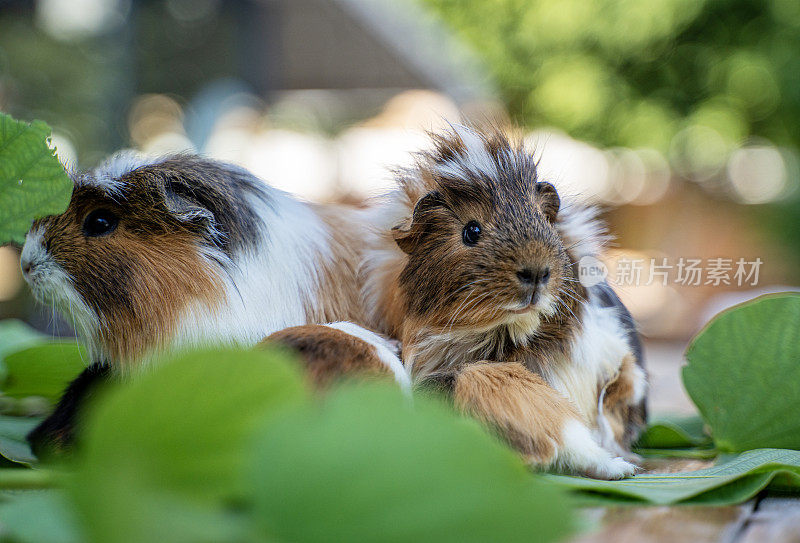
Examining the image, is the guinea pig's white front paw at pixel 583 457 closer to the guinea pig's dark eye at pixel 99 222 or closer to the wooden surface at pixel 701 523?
the wooden surface at pixel 701 523

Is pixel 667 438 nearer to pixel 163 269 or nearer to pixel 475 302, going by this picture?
pixel 475 302

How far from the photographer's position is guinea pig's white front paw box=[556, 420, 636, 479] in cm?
57

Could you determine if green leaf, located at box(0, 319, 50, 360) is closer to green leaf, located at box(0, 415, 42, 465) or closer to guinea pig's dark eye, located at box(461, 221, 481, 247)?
green leaf, located at box(0, 415, 42, 465)

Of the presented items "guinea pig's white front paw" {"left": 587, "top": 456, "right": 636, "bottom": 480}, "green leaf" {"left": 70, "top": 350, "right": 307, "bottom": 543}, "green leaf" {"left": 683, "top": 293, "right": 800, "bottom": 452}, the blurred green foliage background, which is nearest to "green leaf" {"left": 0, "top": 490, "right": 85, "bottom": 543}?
"green leaf" {"left": 70, "top": 350, "right": 307, "bottom": 543}

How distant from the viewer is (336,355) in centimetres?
52

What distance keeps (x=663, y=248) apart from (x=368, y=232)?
4640 mm

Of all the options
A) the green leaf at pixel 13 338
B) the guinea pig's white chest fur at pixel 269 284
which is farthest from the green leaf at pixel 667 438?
the green leaf at pixel 13 338

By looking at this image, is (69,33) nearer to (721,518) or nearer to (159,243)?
(159,243)

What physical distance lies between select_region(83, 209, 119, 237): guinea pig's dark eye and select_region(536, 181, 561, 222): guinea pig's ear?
38cm

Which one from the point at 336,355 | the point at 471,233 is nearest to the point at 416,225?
the point at 471,233

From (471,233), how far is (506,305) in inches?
2.8

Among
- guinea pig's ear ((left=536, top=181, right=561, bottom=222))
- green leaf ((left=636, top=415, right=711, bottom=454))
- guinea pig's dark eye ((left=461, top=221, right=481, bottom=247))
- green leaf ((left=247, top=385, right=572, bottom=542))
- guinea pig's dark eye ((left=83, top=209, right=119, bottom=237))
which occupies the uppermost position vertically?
guinea pig's ear ((left=536, top=181, right=561, bottom=222))

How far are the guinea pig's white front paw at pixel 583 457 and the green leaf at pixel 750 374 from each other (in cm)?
16

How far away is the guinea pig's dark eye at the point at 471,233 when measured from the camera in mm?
616
